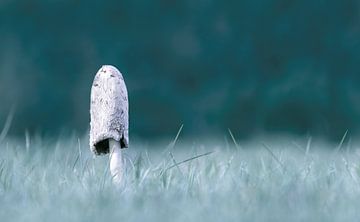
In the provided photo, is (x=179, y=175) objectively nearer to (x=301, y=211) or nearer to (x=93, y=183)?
(x=93, y=183)

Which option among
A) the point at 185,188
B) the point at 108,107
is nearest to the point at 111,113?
the point at 108,107

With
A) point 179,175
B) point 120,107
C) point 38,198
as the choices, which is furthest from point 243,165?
point 38,198

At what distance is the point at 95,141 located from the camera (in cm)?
214

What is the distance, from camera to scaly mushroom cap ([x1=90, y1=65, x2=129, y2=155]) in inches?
82.9

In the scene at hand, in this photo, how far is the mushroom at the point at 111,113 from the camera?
2.10m

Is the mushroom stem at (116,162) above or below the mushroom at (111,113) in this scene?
below

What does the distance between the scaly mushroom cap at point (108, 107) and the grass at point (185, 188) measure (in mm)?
85

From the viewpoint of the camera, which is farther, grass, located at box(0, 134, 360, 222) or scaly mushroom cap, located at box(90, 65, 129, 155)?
scaly mushroom cap, located at box(90, 65, 129, 155)

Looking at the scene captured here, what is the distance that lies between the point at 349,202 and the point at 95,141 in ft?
1.83

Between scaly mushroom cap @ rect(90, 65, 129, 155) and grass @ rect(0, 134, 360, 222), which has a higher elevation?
scaly mushroom cap @ rect(90, 65, 129, 155)

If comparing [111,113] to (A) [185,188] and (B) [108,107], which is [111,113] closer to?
(B) [108,107]

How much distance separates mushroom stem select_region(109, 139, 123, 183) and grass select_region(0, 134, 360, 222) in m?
0.02

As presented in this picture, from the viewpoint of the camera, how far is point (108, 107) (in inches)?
82.9

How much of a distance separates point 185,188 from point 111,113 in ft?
0.71
